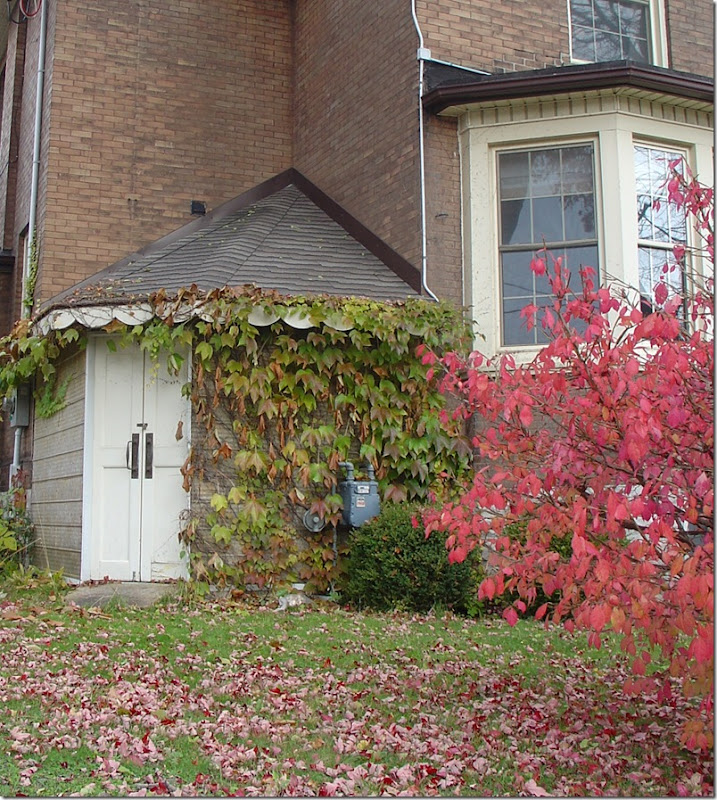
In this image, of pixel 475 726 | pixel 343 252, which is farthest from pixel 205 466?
pixel 475 726

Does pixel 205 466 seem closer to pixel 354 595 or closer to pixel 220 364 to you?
pixel 220 364

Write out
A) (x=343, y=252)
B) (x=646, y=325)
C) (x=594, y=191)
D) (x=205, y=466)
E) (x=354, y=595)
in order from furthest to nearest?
1. (x=343, y=252)
2. (x=594, y=191)
3. (x=205, y=466)
4. (x=354, y=595)
5. (x=646, y=325)

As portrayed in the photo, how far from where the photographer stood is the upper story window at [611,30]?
1008 centimetres

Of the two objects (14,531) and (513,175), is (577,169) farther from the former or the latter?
(14,531)

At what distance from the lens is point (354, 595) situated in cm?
770

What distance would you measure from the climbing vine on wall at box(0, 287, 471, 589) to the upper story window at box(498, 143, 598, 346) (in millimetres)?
801

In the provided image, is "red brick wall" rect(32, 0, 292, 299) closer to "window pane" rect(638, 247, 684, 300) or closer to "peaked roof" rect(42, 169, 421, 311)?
"peaked roof" rect(42, 169, 421, 311)

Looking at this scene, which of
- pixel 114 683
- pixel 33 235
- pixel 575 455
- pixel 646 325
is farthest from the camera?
pixel 33 235

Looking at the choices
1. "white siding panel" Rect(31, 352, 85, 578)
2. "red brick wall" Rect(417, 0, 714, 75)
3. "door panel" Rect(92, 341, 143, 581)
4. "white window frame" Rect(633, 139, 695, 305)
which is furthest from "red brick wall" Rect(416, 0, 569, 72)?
"white siding panel" Rect(31, 352, 85, 578)

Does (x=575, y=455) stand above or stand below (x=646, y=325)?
below

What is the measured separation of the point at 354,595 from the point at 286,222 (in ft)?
14.8

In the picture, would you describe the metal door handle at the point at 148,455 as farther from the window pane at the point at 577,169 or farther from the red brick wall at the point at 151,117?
the window pane at the point at 577,169

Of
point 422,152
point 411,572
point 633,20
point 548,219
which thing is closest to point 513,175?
point 548,219

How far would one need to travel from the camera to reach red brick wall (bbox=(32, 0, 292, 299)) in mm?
10758
